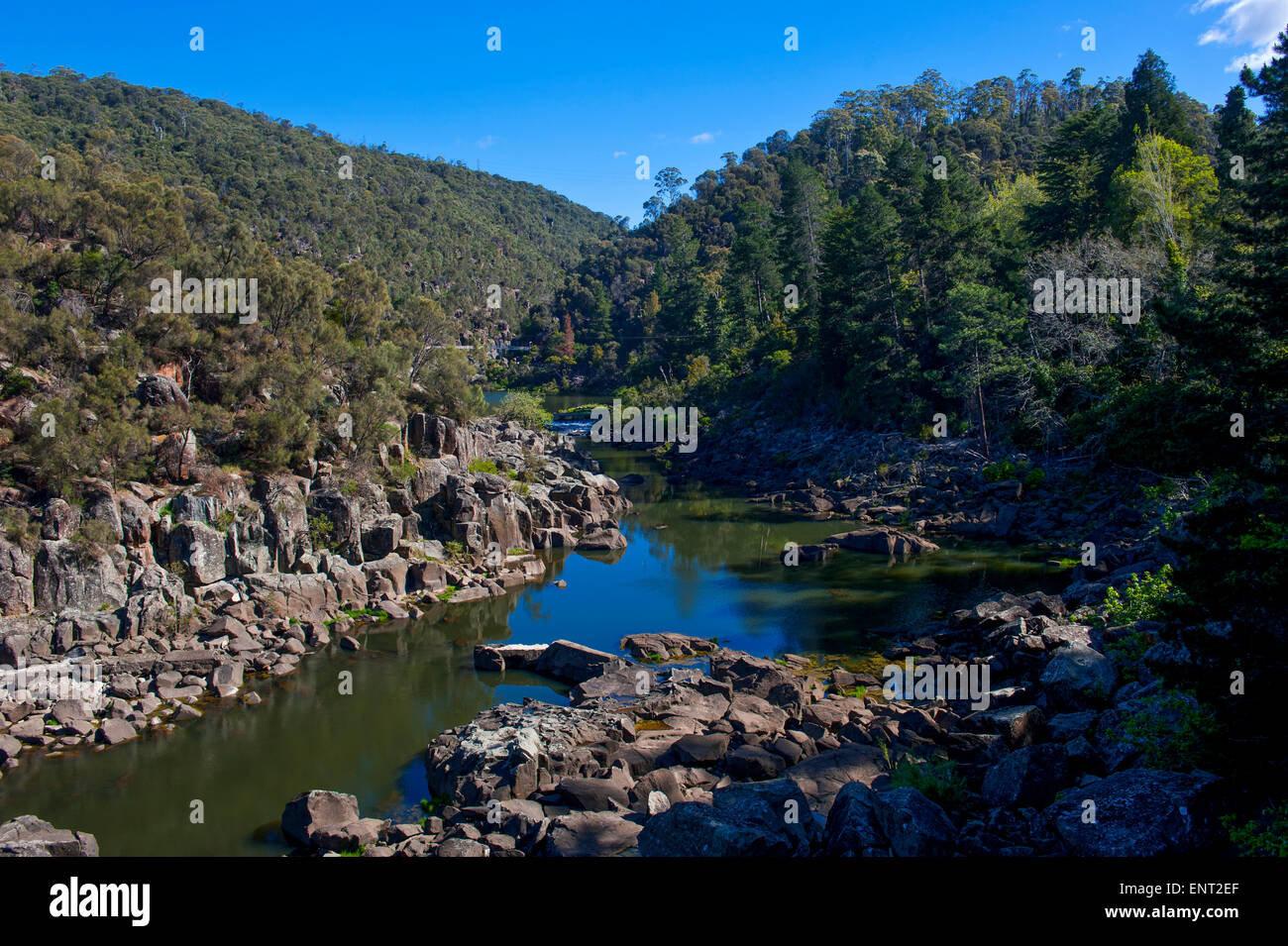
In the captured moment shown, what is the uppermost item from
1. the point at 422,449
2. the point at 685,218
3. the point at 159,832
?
the point at 685,218

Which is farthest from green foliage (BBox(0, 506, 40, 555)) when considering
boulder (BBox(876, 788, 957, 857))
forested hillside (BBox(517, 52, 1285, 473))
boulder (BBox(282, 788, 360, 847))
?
forested hillside (BBox(517, 52, 1285, 473))

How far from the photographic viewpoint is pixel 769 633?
23.4m

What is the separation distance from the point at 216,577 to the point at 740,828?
18263mm

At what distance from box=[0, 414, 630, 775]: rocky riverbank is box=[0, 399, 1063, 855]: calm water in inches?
35.5

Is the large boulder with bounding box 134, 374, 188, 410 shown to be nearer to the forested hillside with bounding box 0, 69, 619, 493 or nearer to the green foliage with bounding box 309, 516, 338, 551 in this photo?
the forested hillside with bounding box 0, 69, 619, 493

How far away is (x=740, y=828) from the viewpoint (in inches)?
376

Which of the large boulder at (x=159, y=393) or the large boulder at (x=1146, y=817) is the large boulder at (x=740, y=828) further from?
the large boulder at (x=159, y=393)

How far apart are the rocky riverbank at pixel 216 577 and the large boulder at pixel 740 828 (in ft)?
42.2

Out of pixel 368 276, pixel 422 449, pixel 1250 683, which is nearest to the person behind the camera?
pixel 1250 683

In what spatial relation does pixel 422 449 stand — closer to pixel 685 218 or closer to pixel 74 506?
pixel 74 506

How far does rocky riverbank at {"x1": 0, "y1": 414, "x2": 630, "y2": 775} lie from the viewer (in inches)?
709
